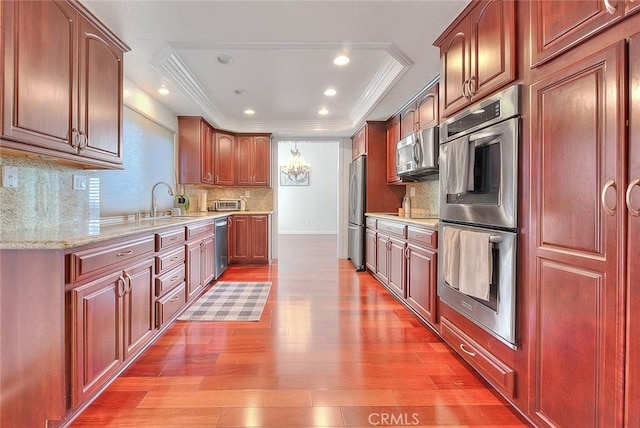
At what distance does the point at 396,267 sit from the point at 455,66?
1982mm

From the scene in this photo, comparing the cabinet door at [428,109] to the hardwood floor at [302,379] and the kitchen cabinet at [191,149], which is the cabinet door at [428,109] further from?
the kitchen cabinet at [191,149]

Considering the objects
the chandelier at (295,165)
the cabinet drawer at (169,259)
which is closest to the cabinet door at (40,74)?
the cabinet drawer at (169,259)

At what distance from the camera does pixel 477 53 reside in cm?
180

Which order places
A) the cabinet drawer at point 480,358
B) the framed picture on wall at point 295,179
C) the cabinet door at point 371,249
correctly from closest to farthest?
1. the cabinet drawer at point 480,358
2. the cabinet door at point 371,249
3. the framed picture on wall at point 295,179

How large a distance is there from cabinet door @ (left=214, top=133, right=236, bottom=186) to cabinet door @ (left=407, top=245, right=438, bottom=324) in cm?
360

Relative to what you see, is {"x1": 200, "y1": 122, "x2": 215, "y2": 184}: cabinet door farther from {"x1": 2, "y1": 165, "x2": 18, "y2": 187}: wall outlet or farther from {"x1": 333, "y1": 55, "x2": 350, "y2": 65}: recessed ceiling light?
{"x1": 2, "y1": 165, "x2": 18, "y2": 187}: wall outlet

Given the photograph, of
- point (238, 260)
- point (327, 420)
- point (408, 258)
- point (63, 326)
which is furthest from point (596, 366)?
point (238, 260)

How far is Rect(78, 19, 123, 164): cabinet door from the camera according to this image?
74.7 inches

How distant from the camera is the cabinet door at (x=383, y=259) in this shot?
354cm

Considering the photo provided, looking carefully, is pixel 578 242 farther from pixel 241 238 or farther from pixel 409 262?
pixel 241 238

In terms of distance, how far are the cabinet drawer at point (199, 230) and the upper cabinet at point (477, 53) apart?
250 centimetres

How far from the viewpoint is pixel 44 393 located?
4.42 feet

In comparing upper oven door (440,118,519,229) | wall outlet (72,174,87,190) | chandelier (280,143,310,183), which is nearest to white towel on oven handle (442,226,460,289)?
upper oven door (440,118,519,229)

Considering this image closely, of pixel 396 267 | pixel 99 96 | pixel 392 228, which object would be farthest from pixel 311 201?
pixel 99 96
